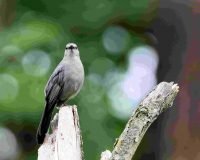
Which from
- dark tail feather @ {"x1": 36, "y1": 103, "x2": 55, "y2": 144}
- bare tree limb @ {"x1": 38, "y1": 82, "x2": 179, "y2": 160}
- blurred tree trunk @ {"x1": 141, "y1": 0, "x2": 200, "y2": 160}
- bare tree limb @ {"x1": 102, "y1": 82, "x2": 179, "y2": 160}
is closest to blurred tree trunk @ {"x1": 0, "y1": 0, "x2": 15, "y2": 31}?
blurred tree trunk @ {"x1": 141, "y1": 0, "x2": 200, "y2": 160}

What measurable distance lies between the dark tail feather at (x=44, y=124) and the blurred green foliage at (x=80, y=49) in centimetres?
417

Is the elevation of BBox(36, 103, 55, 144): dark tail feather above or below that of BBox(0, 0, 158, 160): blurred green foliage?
below

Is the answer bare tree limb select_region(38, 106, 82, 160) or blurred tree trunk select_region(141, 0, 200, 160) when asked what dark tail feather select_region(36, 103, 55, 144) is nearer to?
bare tree limb select_region(38, 106, 82, 160)

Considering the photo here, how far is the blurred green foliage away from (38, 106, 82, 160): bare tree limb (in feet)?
16.2

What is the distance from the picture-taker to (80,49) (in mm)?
10188

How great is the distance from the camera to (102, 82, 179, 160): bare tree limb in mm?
3875

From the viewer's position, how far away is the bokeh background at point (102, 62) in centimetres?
955

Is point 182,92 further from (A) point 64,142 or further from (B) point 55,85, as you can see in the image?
(A) point 64,142

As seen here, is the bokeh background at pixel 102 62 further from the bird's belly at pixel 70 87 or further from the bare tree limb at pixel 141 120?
the bare tree limb at pixel 141 120

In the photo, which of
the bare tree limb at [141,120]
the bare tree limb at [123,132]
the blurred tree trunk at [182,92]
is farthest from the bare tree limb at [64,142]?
the blurred tree trunk at [182,92]

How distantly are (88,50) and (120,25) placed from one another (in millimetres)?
612

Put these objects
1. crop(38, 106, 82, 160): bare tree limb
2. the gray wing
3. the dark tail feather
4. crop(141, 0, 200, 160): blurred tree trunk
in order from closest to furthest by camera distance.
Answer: crop(38, 106, 82, 160): bare tree limb
the dark tail feather
the gray wing
crop(141, 0, 200, 160): blurred tree trunk

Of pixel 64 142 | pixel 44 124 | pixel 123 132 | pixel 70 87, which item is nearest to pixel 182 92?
pixel 70 87

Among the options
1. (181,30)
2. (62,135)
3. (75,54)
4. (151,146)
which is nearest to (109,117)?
(151,146)
